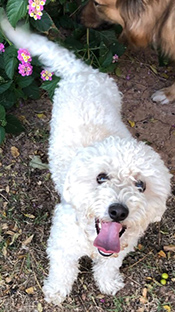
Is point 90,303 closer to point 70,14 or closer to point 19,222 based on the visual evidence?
point 19,222

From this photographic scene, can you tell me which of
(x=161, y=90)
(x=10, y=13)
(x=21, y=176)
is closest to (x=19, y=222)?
(x=21, y=176)

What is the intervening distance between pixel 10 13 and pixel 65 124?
70cm

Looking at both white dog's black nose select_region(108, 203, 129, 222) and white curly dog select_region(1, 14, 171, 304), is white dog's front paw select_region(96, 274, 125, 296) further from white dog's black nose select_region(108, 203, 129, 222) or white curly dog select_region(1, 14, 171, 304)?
white dog's black nose select_region(108, 203, 129, 222)

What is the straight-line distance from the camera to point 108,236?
166cm

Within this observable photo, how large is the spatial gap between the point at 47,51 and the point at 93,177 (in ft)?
3.37

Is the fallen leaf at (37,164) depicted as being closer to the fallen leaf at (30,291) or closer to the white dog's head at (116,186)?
the fallen leaf at (30,291)

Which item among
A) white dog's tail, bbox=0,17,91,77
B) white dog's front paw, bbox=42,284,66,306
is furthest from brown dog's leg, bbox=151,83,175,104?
white dog's front paw, bbox=42,284,66,306

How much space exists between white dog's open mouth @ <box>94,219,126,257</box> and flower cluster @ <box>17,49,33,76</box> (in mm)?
1201

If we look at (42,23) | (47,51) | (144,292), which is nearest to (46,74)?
(47,51)

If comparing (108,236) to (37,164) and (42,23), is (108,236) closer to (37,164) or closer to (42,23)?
(37,164)

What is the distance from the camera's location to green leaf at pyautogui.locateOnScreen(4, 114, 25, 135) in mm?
2777

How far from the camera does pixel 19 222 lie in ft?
8.57

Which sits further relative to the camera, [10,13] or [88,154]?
[10,13]

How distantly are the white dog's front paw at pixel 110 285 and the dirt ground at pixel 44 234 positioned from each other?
4 cm
